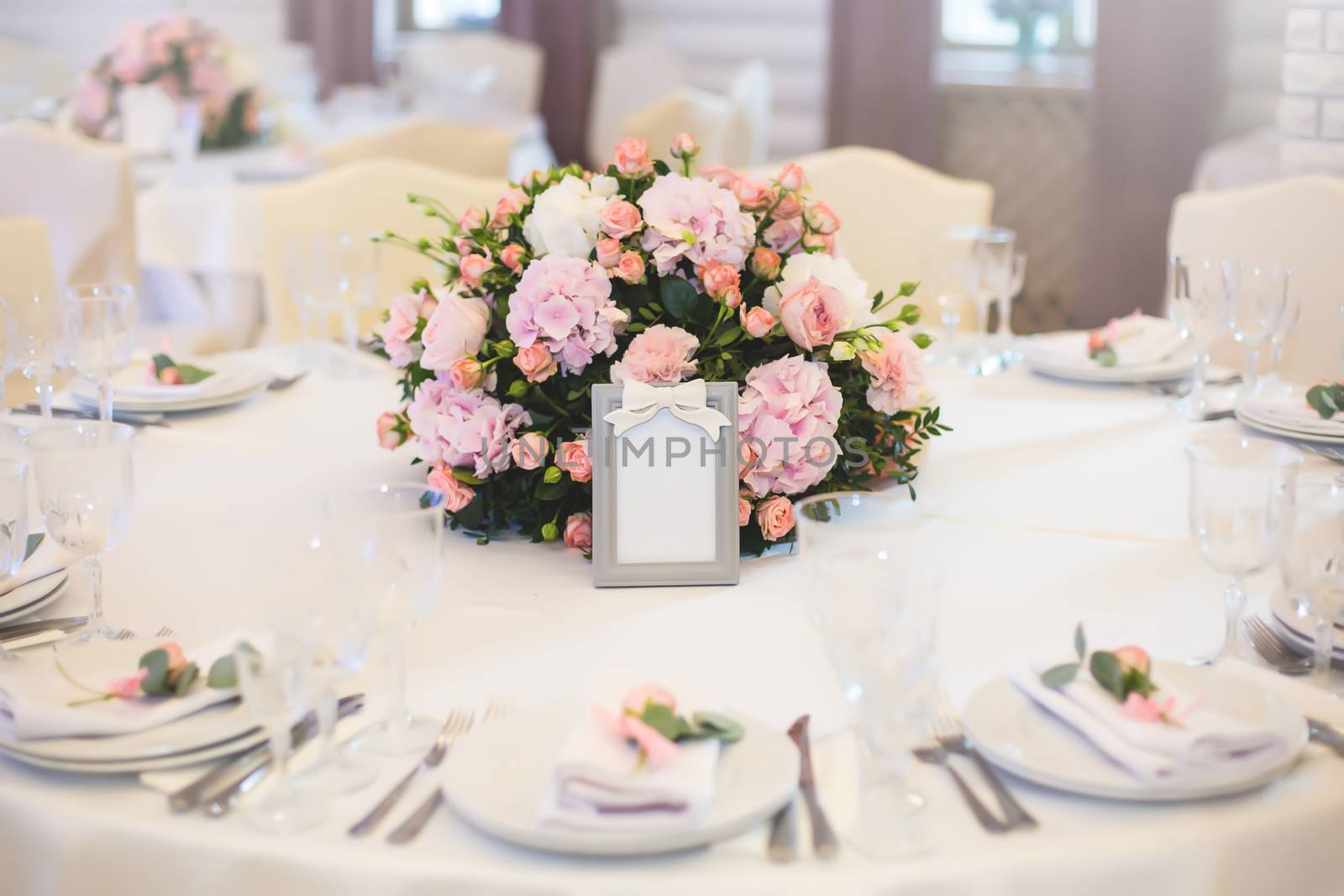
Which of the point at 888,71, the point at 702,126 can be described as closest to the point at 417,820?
the point at 702,126

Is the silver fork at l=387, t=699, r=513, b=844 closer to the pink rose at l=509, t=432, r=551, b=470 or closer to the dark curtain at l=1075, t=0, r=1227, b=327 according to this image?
the pink rose at l=509, t=432, r=551, b=470

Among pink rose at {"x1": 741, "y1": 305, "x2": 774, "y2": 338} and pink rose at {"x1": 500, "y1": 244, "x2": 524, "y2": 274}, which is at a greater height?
pink rose at {"x1": 500, "y1": 244, "x2": 524, "y2": 274}

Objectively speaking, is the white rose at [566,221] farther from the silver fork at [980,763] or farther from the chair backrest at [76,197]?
the chair backrest at [76,197]

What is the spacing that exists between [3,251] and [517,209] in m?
1.39

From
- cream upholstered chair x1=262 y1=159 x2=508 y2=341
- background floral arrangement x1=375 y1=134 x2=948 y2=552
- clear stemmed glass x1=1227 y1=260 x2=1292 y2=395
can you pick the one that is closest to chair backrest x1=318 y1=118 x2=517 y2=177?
cream upholstered chair x1=262 y1=159 x2=508 y2=341

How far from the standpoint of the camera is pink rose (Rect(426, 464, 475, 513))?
1.53m

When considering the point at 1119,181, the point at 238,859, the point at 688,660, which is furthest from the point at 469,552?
the point at 1119,181

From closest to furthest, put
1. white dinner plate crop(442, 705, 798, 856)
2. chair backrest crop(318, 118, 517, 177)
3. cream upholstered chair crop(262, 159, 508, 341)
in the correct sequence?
white dinner plate crop(442, 705, 798, 856), cream upholstered chair crop(262, 159, 508, 341), chair backrest crop(318, 118, 517, 177)

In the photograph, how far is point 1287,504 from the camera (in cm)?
119

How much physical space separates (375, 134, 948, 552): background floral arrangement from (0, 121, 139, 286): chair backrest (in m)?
2.13

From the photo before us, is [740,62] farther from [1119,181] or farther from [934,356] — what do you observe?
[934,356]

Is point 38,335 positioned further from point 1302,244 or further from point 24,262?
point 1302,244

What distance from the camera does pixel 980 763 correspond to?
1.09 m

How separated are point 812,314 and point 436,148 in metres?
2.84
